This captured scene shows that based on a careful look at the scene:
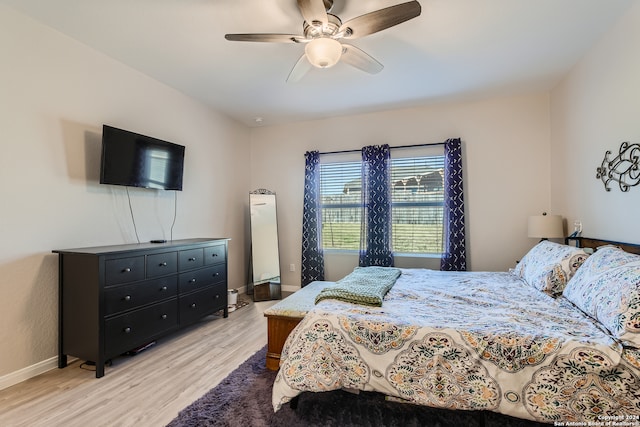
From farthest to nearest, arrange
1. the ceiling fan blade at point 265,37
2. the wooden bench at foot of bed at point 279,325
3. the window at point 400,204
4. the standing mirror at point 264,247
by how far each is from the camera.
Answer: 1. the standing mirror at point 264,247
2. the window at point 400,204
3. the wooden bench at foot of bed at point 279,325
4. the ceiling fan blade at point 265,37

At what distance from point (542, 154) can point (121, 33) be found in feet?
14.9

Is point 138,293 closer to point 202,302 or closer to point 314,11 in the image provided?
point 202,302

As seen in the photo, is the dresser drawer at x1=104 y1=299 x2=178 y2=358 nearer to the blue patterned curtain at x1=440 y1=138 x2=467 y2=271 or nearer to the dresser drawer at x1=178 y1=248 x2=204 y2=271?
the dresser drawer at x1=178 y1=248 x2=204 y2=271

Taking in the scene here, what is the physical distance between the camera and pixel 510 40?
254 centimetres

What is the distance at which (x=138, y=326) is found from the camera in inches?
98.6

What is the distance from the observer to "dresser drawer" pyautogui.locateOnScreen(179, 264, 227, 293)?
9.83 ft

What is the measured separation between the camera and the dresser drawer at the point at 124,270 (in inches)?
89.7

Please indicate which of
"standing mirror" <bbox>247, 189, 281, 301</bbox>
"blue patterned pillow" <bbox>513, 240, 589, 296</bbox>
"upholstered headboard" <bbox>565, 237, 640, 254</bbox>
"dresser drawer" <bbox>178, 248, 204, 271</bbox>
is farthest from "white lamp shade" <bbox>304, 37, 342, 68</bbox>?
"standing mirror" <bbox>247, 189, 281, 301</bbox>

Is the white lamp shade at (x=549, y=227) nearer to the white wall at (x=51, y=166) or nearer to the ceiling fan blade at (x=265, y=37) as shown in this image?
the ceiling fan blade at (x=265, y=37)

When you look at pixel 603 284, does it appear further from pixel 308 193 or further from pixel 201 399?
pixel 308 193

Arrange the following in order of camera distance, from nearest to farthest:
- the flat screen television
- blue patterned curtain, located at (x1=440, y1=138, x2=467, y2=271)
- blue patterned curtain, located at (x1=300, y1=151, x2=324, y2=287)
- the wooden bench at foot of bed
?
the wooden bench at foot of bed → the flat screen television → blue patterned curtain, located at (x1=440, y1=138, x2=467, y2=271) → blue patterned curtain, located at (x1=300, y1=151, x2=324, y2=287)

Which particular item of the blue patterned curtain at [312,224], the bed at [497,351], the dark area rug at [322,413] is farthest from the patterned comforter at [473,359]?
the blue patterned curtain at [312,224]

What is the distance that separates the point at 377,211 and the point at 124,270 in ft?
9.78

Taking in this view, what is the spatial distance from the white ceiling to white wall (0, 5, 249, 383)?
214mm
